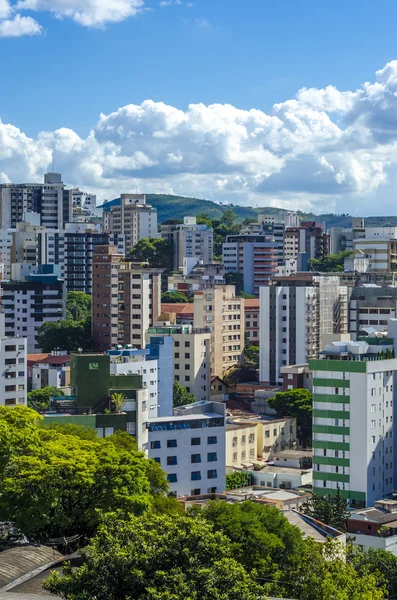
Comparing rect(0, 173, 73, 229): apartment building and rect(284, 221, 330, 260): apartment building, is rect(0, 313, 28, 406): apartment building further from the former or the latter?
rect(284, 221, 330, 260): apartment building

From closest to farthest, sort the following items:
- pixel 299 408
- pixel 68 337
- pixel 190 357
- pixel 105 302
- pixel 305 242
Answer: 1. pixel 299 408
2. pixel 190 357
3. pixel 105 302
4. pixel 68 337
5. pixel 305 242

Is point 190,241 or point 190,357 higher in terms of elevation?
point 190,241

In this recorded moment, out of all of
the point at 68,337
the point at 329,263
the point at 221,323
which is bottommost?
the point at 68,337

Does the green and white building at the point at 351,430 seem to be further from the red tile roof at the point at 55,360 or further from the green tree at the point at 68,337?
the green tree at the point at 68,337

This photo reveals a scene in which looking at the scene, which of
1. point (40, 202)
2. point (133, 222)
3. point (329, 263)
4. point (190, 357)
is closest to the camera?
point (190, 357)

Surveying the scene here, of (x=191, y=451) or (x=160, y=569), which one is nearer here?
(x=160, y=569)

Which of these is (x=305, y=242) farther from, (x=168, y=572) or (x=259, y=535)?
(x=168, y=572)

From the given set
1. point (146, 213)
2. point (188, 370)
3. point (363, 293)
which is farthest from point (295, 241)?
point (188, 370)

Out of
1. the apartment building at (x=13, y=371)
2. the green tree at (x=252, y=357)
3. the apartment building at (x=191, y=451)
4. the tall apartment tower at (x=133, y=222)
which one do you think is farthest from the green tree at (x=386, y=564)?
the tall apartment tower at (x=133, y=222)

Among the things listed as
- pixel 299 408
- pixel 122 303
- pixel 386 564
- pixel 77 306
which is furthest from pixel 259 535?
pixel 77 306
